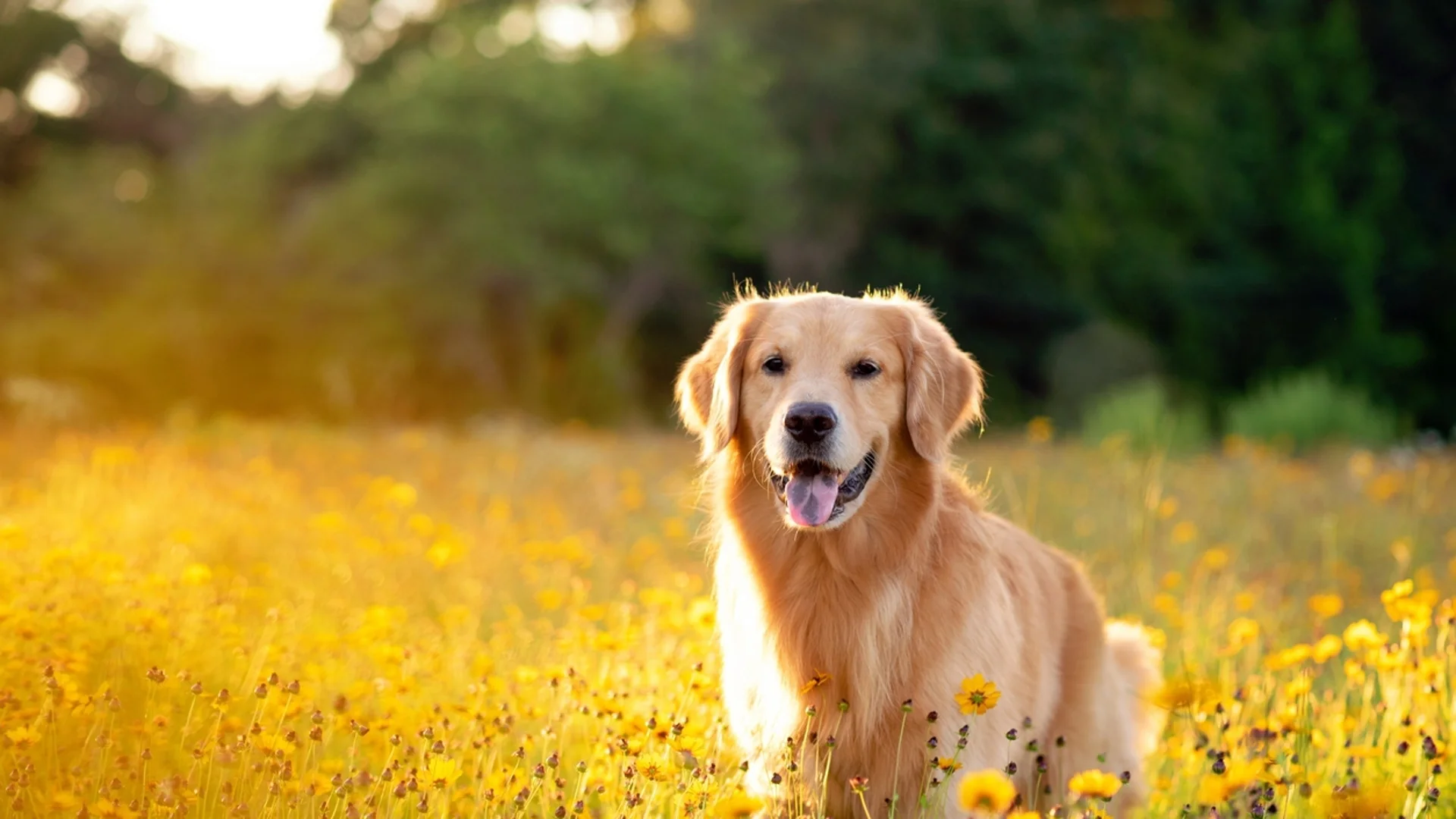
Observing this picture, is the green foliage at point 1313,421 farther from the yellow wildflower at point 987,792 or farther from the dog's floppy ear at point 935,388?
the yellow wildflower at point 987,792

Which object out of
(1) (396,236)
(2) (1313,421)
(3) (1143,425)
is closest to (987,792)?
(3) (1143,425)

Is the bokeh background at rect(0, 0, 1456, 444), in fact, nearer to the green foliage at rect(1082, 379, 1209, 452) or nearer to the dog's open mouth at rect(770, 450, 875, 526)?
the green foliage at rect(1082, 379, 1209, 452)

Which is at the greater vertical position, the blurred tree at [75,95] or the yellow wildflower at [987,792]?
the blurred tree at [75,95]

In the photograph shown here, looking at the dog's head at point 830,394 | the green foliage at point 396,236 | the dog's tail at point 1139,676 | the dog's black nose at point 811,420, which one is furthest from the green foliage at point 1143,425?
the green foliage at point 396,236

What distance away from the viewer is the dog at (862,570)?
9.52ft

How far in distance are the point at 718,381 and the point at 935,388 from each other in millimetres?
576

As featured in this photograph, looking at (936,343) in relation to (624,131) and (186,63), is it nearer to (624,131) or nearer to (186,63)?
(624,131)

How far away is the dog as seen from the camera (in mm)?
2902

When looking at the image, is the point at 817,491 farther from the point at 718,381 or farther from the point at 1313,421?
the point at 1313,421

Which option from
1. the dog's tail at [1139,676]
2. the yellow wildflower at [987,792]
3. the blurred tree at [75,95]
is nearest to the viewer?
the yellow wildflower at [987,792]

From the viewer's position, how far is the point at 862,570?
3.07 m

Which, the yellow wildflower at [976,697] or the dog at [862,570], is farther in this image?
the dog at [862,570]

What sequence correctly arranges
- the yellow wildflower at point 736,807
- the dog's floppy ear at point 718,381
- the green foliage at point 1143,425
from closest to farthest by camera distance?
the yellow wildflower at point 736,807 → the dog's floppy ear at point 718,381 → the green foliage at point 1143,425

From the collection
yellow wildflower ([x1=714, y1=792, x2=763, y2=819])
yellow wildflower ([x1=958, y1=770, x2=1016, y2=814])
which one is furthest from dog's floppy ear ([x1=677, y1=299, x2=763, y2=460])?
yellow wildflower ([x1=958, y1=770, x2=1016, y2=814])
